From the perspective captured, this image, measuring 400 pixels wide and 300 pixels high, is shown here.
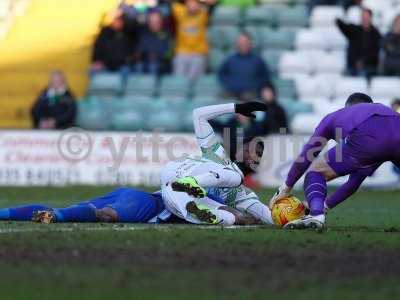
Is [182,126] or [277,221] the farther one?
[182,126]

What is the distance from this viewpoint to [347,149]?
12234mm

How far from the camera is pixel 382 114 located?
12195 millimetres

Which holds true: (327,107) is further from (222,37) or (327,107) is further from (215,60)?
(222,37)

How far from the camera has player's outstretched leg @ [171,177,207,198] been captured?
12.2m

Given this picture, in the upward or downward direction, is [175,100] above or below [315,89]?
below

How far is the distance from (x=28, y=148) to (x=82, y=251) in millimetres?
11715

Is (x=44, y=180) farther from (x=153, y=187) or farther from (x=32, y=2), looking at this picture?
(x=32, y=2)

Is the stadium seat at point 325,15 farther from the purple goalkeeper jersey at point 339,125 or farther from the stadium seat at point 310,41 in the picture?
the purple goalkeeper jersey at point 339,125

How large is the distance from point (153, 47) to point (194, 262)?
14.8m

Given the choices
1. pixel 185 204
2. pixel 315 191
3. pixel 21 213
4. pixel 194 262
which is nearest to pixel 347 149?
pixel 315 191

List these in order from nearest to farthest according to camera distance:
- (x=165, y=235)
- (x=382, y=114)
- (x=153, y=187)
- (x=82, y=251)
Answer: (x=82, y=251)
(x=165, y=235)
(x=382, y=114)
(x=153, y=187)

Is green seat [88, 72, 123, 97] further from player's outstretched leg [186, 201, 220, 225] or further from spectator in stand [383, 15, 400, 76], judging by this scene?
player's outstretched leg [186, 201, 220, 225]

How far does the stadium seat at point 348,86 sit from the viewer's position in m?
23.3

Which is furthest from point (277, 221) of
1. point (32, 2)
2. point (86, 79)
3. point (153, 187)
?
point (32, 2)
